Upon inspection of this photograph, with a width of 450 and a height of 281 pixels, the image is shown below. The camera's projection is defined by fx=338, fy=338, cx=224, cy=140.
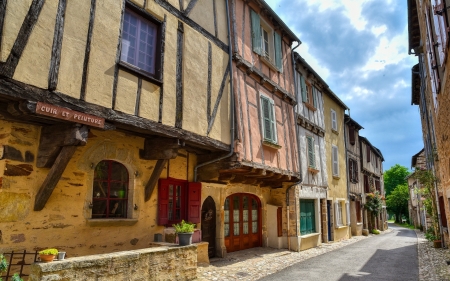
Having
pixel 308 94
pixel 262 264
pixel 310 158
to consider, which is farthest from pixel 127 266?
pixel 308 94

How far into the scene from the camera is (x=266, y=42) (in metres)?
10.5

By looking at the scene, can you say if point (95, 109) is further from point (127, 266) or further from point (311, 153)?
point (311, 153)

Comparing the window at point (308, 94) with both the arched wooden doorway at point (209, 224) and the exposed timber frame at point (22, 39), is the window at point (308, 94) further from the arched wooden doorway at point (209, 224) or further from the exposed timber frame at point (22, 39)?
the exposed timber frame at point (22, 39)

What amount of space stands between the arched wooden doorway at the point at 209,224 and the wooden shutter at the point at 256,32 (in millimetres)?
4333

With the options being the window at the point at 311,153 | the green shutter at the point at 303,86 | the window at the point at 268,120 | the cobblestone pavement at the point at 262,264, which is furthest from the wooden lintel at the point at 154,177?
the green shutter at the point at 303,86

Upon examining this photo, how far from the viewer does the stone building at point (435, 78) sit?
6.18 meters

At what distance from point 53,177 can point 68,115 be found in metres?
1.07

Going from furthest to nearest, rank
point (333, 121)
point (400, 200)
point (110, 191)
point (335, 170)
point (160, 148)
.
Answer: point (400, 200) → point (333, 121) → point (335, 170) → point (160, 148) → point (110, 191)

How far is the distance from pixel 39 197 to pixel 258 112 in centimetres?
576

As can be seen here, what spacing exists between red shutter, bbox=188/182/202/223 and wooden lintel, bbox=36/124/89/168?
3389mm

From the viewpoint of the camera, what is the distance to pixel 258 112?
914cm

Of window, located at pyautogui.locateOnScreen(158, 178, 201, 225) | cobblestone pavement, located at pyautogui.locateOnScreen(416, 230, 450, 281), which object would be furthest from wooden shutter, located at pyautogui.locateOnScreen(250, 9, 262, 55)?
cobblestone pavement, located at pyautogui.locateOnScreen(416, 230, 450, 281)

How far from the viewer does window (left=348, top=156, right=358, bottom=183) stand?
18678 millimetres

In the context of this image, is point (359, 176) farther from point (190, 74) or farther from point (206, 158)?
point (190, 74)
